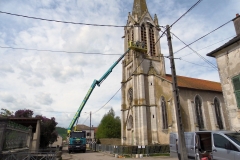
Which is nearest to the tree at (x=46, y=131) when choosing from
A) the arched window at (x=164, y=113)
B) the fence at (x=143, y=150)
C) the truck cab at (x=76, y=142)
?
the truck cab at (x=76, y=142)

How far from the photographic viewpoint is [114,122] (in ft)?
160

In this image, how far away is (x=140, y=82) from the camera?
90.9ft

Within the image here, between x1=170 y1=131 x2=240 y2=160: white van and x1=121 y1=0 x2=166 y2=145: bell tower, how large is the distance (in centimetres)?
1454

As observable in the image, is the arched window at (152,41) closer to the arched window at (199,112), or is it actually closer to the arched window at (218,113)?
the arched window at (199,112)

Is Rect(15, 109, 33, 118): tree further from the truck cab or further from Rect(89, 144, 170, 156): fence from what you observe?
Rect(89, 144, 170, 156): fence

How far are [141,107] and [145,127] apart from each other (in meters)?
2.86

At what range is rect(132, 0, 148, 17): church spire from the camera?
1425 inches

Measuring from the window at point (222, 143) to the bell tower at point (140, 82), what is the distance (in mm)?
16674

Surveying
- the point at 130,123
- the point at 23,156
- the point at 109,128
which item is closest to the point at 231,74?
the point at 23,156

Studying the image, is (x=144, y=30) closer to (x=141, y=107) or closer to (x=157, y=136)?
(x=141, y=107)

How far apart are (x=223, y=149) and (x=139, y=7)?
34.0 metres

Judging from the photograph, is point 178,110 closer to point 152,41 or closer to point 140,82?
point 140,82

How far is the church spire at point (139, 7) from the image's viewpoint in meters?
36.2

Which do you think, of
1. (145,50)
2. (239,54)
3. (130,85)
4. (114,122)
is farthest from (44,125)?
(239,54)
